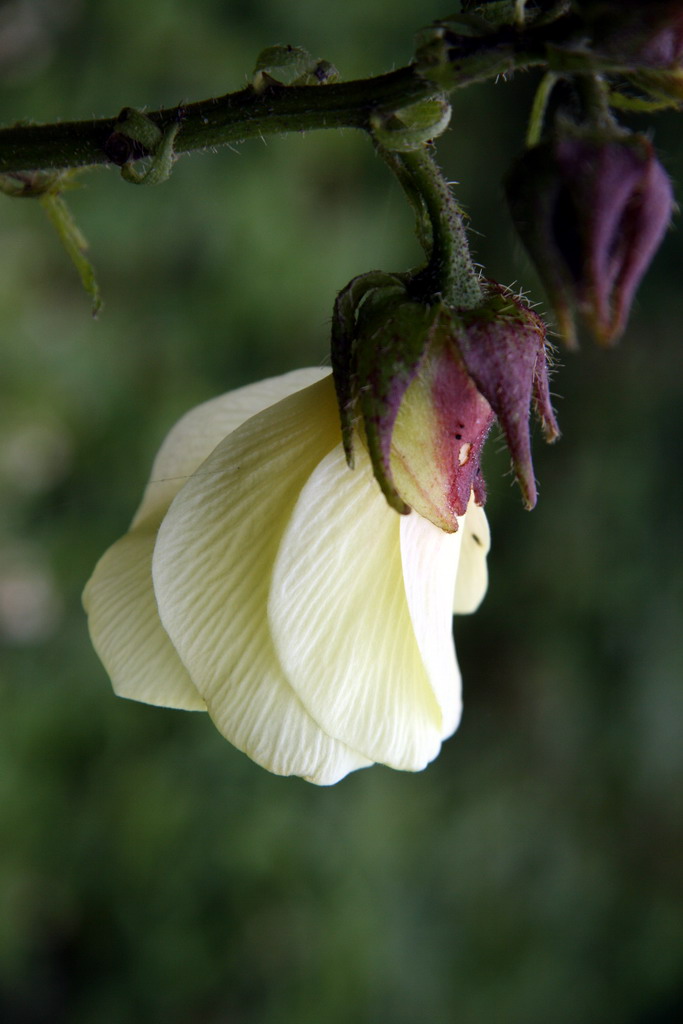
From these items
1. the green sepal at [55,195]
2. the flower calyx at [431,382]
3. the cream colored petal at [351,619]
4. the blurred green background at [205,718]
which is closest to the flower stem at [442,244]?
the flower calyx at [431,382]

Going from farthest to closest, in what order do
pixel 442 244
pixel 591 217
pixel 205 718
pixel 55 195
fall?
pixel 205 718 → pixel 55 195 → pixel 442 244 → pixel 591 217

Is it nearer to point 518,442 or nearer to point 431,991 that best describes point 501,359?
point 518,442

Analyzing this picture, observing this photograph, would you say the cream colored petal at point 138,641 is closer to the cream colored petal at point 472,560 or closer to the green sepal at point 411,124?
the cream colored petal at point 472,560

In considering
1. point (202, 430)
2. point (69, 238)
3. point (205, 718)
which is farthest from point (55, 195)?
point (205, 718)

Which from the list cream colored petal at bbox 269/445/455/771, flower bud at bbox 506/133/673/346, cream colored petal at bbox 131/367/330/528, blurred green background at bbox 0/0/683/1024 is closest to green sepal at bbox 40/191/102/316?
cream colored petal at bbox 131/367/330/528

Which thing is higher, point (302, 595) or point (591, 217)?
point (591, 217)

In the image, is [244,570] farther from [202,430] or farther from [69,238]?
[69,238]

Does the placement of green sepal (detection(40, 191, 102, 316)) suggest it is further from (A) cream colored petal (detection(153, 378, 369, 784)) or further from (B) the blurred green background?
(B) the blurred green background
